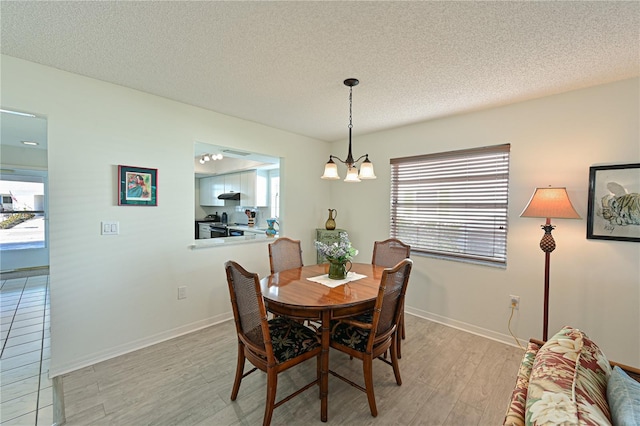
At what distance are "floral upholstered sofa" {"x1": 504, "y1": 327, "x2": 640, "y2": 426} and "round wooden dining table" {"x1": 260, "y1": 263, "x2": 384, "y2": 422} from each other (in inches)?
37.4

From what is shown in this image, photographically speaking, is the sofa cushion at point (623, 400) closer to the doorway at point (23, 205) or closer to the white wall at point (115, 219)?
the white wall at point (115, 219)

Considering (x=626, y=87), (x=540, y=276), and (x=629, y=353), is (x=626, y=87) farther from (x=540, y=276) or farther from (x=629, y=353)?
(x=629, y=353)

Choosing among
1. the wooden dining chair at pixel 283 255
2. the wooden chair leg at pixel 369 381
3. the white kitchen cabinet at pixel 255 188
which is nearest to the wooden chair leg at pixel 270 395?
the wooden chair leg at pixel 369 381

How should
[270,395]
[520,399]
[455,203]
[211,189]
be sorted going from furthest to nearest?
[211,189]
[455,203]
[270,395]
[520,399]

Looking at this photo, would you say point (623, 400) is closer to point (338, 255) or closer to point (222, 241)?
point (338, 255)

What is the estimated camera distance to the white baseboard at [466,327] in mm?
2811

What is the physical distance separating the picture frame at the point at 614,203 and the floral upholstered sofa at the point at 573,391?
1.57m

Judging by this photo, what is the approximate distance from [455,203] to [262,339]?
2639 mm

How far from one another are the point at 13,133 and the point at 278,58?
4.27m

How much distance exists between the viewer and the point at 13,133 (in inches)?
147

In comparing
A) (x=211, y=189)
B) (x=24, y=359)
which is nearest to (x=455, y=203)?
(x=24, y=359)

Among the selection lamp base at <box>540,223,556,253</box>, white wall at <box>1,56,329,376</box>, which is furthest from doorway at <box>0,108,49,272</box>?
lamp base at <box>540,223,556,253</box>

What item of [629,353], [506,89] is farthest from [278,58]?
[629,353]

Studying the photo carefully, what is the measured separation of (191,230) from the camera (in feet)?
9.78
